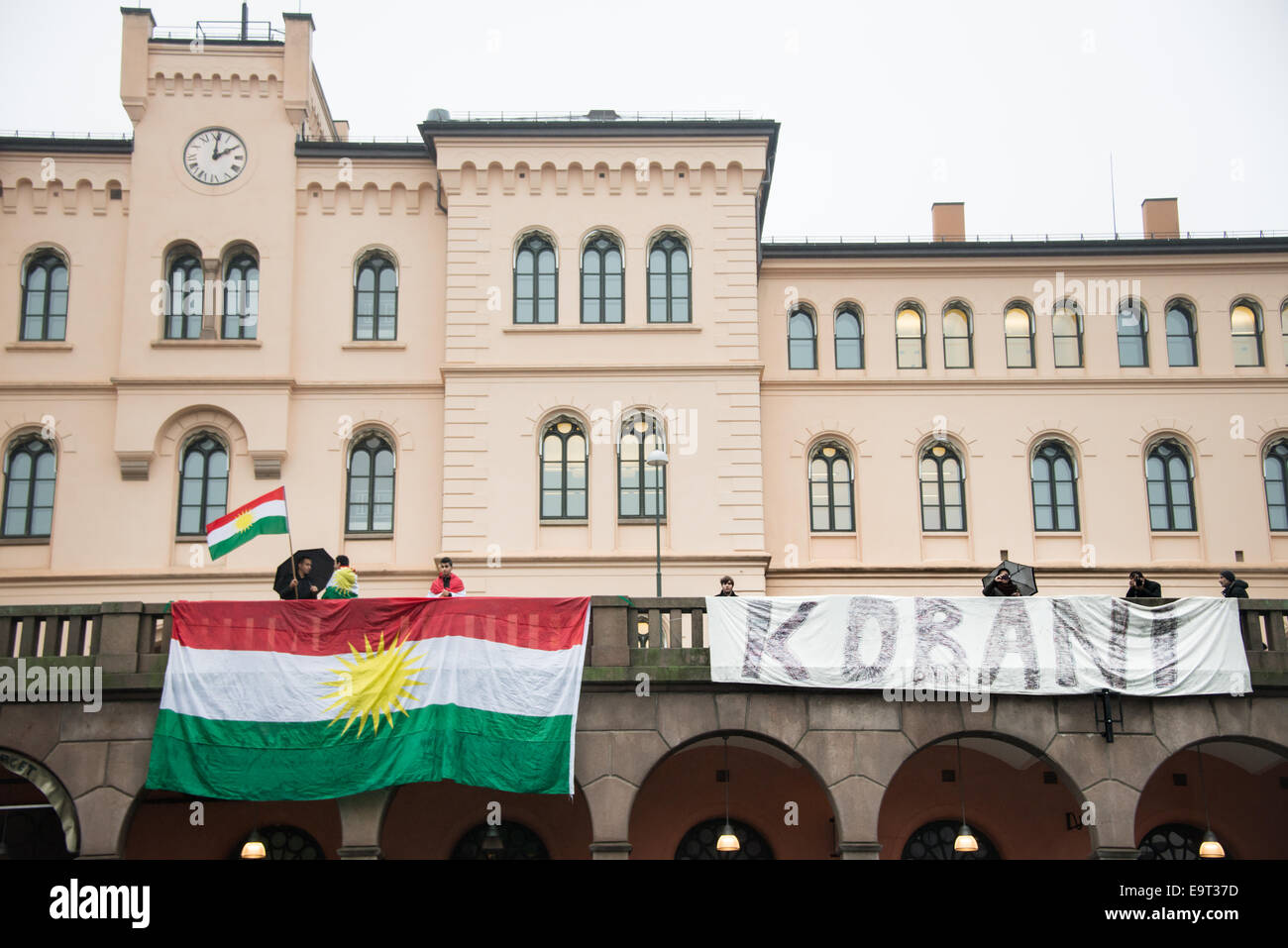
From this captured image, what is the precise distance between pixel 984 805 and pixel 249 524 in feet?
46.9

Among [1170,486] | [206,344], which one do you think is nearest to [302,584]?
[206,344]

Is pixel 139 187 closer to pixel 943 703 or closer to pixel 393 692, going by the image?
pixel 393 692

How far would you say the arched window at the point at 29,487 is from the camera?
114ft

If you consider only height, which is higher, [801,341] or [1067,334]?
[1067,334]

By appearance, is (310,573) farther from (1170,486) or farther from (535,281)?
(1170,486)

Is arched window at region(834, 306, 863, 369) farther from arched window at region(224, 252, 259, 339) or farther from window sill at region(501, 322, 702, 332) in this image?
arched window at region(224, 252, 259, 339)

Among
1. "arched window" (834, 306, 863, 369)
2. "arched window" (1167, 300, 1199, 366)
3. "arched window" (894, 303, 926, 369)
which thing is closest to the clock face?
"arched window" (834, 306, 863, 369)

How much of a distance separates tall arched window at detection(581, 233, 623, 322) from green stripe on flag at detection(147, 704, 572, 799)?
16822mm

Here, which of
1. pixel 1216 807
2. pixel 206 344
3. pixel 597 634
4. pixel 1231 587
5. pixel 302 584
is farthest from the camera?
pixel 206 344

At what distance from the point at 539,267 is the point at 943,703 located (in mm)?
18360

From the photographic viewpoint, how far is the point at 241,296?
3581cm

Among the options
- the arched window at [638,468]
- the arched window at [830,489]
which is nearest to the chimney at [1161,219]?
the arched window at [830,489]

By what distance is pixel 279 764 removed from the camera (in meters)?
20.3

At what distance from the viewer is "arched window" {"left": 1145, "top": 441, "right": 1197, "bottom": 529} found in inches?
1428
